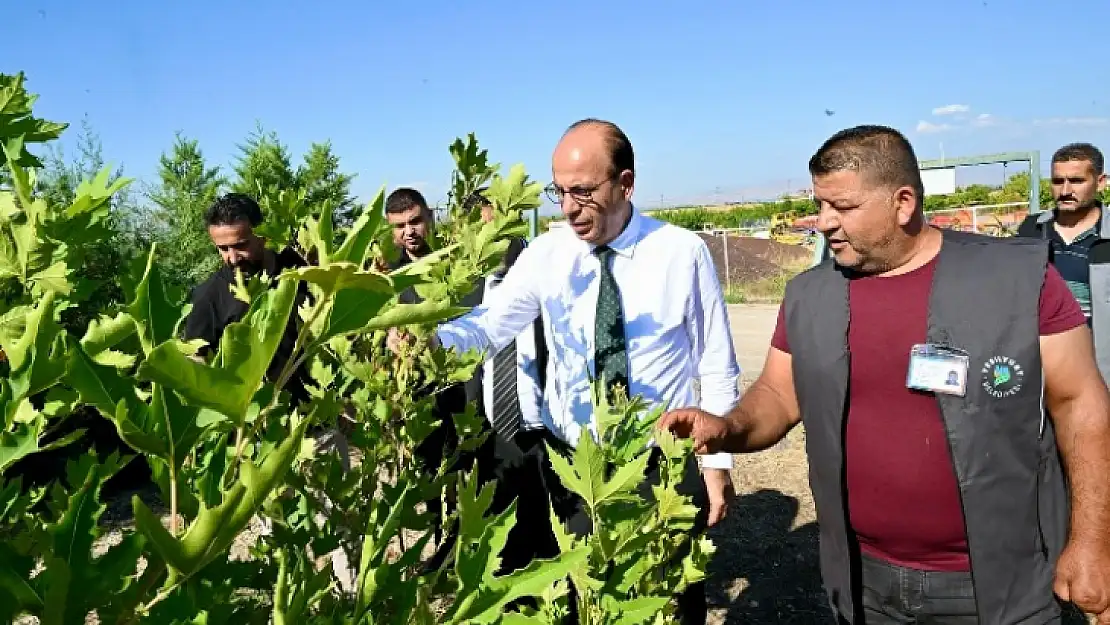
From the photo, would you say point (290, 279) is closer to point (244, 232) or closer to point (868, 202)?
point (868, 202)

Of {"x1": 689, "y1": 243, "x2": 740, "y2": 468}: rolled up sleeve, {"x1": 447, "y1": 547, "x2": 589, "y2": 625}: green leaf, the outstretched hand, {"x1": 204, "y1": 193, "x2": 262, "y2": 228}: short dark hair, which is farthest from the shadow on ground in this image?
{"x1": 447, "y1": 547, "x2": 589, "y2": 625}: green leaf

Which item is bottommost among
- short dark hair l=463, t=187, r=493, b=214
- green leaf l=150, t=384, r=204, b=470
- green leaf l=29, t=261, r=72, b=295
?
green leaf l=150, t=384, r=204, b=470

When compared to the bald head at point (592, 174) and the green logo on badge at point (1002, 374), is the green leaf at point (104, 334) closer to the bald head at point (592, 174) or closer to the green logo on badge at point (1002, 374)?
the bald head at point (592, 174)

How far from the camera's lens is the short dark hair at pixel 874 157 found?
219 cm

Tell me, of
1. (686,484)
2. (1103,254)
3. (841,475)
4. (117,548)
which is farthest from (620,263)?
(1103,254)

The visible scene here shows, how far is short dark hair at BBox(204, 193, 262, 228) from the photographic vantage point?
3656 mm

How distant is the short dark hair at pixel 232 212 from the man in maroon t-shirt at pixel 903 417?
8.18 ft

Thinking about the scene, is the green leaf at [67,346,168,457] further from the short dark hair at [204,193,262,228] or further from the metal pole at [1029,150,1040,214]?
Answer: the metal pole at [1029,150,1040,214]

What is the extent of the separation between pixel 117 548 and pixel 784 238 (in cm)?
4103

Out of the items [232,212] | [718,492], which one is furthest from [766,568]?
[232,212]

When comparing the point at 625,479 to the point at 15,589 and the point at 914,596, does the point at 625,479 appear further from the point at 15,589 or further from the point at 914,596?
the point at 914,596

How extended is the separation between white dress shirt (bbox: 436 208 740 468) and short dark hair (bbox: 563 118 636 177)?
0.24 metres

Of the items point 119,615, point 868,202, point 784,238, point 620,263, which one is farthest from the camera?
point 784,238

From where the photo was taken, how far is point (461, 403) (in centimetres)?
388
